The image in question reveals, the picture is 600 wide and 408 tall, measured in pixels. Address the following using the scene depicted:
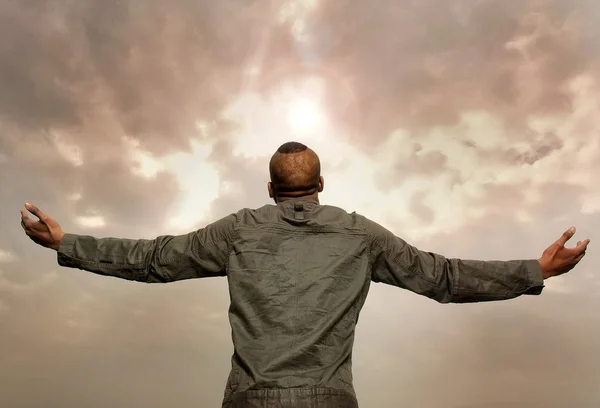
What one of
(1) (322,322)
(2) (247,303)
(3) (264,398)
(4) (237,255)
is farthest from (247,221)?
(3) (264,398)

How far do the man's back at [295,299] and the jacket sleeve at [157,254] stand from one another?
17 cm

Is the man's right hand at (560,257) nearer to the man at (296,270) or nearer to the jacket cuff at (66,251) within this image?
the man at (296,270)

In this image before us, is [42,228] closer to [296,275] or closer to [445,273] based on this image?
[296,275]

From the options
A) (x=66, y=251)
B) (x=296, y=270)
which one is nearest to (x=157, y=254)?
→ (x=66, y=251)

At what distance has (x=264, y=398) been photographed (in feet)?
15.9

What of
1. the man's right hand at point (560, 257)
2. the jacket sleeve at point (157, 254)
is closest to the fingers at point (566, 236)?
the man's right hand at point (560, 257)

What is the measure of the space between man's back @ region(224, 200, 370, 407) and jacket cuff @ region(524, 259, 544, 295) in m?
1.67

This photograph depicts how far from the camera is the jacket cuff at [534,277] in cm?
607

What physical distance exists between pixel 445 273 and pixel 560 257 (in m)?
1.19

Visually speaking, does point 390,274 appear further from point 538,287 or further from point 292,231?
point 538,287

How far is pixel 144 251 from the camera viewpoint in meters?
5.84

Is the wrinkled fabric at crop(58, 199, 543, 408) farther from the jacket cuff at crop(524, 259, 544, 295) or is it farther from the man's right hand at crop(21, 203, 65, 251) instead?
the man's right hand at crop(21, 203, 65, 251)

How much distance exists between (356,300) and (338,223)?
0.68m

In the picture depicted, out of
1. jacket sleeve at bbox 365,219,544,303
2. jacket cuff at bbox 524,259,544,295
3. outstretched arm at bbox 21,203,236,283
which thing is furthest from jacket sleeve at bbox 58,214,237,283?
jacket cuff at bbox 524,259,544,295
